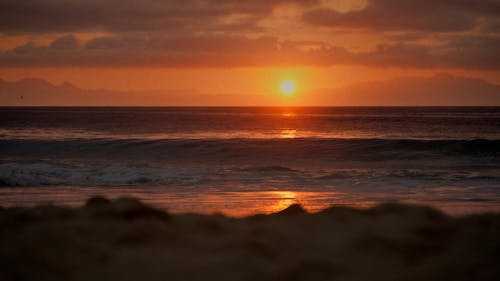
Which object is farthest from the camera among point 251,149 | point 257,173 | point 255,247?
point 251,149

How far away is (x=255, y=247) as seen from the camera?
3438 millimetres

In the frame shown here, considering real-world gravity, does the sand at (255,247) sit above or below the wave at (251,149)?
above

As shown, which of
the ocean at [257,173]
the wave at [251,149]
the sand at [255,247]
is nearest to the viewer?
the sand at [255,247]

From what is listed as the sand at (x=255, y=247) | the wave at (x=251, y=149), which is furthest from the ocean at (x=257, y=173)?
the sand at (x=255, y=247)

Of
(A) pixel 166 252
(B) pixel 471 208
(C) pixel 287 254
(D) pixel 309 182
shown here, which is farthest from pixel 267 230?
(D) pixel 309 182

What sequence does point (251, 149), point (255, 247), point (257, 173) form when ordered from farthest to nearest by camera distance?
point (251, 149) → point (257, 173) → point (255, 247)

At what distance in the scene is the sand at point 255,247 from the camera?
2969 mm

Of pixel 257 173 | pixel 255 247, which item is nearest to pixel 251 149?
pixel 257 173

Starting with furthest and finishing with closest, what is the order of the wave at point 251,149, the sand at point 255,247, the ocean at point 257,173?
the wave at point 251,149 < the ocean at point 257,173 < the sand at point 255,247

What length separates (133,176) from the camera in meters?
16.7

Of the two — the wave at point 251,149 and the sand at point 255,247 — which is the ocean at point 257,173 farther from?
the sand at point 255,247

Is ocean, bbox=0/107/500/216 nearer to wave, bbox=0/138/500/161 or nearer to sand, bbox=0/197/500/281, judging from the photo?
wave, bbox=0/138/500/161

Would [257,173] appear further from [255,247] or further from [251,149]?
[255,247]

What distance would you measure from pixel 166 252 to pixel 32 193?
10.1 meters
